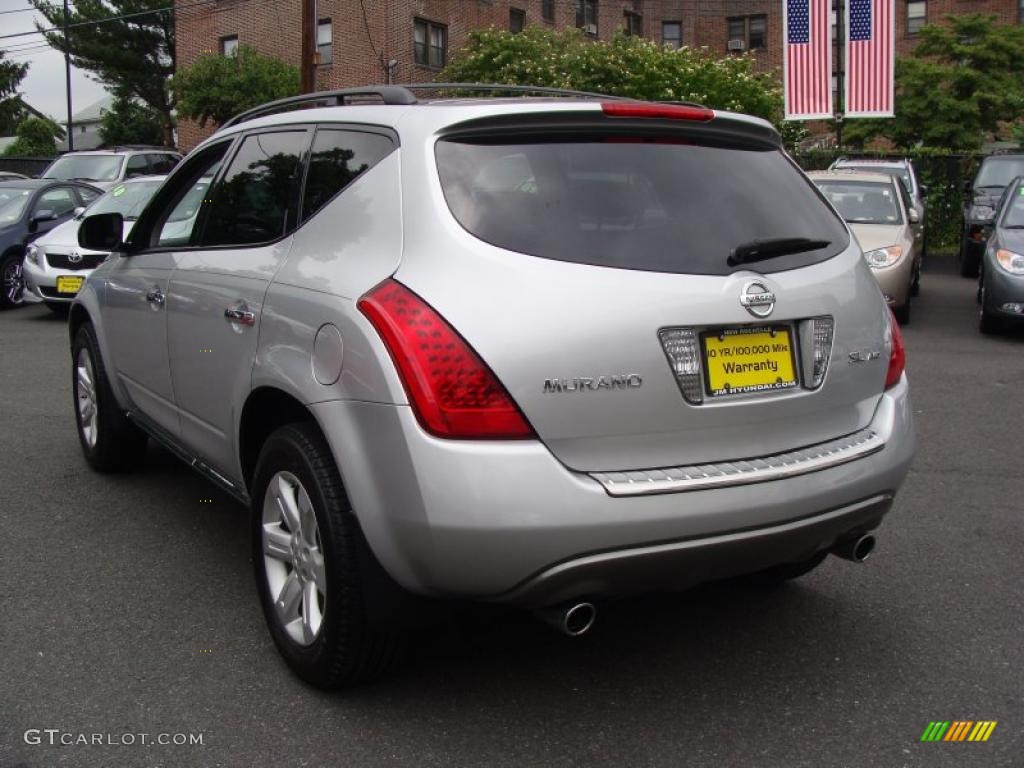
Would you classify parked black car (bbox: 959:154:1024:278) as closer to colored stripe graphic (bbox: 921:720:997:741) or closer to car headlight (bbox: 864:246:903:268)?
car headlight (bbox: 864:246:903:268)

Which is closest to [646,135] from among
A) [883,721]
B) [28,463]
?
[883,721]

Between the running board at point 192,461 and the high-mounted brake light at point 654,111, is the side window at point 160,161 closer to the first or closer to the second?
the running board at point 192,461

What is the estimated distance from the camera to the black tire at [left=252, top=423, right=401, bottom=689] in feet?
Answer: 10.1

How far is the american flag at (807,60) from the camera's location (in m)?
23.8

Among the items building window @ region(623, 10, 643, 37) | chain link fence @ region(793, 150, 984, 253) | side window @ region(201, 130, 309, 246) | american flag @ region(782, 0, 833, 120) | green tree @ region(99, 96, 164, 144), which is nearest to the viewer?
side window @ region(201, 130, 309, 246)

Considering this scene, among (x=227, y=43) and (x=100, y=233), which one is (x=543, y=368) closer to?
(x=100, y=233)

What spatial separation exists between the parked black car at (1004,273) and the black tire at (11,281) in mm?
11405

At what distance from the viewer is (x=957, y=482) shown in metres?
5.86

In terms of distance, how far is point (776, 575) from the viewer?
4.22 meters

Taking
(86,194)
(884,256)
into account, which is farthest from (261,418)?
(86,194)

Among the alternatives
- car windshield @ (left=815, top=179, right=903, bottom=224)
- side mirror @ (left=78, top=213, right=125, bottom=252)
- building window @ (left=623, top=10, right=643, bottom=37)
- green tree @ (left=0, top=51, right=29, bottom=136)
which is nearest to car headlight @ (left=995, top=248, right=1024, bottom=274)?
car windshield @ (left=815, top=179, right=903, bottom=224)

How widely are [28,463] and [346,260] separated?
12.3ft

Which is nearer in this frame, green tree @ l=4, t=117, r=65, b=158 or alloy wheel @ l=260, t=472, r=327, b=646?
alloy wheel @ l=260, t=472, r=327, b=646

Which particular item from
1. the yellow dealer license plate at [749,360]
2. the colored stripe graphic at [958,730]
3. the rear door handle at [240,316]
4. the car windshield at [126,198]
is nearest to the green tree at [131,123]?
the car windshield at [126,198]
